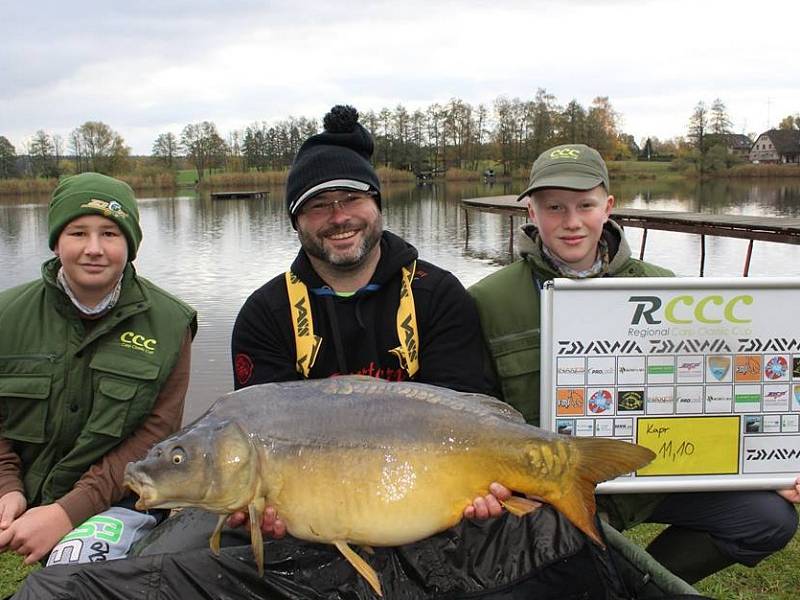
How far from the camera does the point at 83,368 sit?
2955 mm

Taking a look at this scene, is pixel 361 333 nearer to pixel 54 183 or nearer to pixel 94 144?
pixel 54 183

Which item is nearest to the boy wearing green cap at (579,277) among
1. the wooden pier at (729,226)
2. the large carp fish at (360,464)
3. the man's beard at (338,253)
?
the man's beard at (338,253)

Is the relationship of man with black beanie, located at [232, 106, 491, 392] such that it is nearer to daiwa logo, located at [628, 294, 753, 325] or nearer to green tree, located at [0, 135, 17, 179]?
daiwa logo, located at [628, 294, 753, 325]

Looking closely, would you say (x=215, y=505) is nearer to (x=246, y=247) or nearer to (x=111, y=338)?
(x=111, y=338)

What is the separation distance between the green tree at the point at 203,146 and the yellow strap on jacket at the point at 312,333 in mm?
86817

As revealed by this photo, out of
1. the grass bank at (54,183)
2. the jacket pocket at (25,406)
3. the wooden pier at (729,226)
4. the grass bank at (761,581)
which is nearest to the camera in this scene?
the jacket pocket at (25,406)

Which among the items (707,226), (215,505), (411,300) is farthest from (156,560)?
(707,226)

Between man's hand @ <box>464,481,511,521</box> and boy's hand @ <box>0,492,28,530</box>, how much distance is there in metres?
1.72

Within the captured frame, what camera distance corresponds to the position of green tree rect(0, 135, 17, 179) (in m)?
71.0

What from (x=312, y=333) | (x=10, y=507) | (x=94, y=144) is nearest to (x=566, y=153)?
(x=312, y=333)

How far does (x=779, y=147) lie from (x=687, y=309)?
98998 millimetres

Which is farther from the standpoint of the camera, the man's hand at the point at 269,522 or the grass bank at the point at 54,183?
the grass bank at the point at 54,183

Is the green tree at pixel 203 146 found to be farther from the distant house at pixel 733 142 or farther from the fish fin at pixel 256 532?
the fish fin at pixel 256 532

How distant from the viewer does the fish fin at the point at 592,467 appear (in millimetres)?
2184
